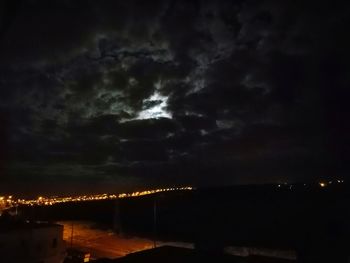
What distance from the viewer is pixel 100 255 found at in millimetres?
44156

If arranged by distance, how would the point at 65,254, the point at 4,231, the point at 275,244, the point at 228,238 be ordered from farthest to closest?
the point at 228,238
the point at 275,244
the point at 65,254
the point at 4,231

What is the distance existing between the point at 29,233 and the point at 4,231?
2.60 meters

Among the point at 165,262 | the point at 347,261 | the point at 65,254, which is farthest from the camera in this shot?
the point at 65,254

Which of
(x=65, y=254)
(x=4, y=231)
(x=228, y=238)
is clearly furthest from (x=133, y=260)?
(x=228, y=238)

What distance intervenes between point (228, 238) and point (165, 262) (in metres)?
A: 99.3

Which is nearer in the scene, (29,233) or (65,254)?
(29,233)

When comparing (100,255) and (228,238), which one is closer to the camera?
(100,255)

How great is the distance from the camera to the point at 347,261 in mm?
27047

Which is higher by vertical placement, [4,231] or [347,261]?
Result: [4,231]

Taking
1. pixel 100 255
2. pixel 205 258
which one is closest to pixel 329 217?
pixel 100 255

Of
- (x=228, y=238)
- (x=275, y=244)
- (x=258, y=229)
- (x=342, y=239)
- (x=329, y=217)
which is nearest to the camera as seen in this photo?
(x=275, y=244)

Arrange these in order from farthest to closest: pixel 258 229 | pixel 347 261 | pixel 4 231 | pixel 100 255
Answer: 1. pixel 258 229
2. pixel 100 255
3. pixel 4 231
4. pixel 347 261

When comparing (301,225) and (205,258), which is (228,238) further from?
(205,258)

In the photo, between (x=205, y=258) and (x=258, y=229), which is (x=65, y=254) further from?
(x=258, y=229)
